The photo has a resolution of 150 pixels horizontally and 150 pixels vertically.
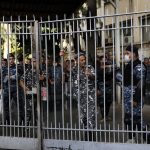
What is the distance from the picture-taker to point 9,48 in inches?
342

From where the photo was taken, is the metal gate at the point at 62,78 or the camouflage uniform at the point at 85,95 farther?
the camouflage uniform at the point at 85,95

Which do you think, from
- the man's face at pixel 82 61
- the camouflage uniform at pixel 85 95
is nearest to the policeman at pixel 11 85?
the camouflage uniform at pixel 85 95

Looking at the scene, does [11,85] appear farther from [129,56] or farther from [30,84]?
[129,56]

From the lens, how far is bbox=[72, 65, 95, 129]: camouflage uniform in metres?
8.34

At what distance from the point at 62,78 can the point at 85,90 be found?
0.48m

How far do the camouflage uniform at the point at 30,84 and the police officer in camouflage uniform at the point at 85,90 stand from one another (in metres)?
A: 0.71

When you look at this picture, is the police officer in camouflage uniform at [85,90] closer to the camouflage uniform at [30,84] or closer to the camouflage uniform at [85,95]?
the camouflage uniform at [85,95]

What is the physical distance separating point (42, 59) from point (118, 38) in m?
1.44

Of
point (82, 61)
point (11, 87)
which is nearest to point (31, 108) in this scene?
point (11, 87)

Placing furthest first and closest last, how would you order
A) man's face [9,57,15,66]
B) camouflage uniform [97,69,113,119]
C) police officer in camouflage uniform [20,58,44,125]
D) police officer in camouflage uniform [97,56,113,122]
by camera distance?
camouflage uniform [97,69,113,119], man's face [9,57,15,66], police officer in camouflage uniform [97,56,113,122], police officer in camouflage uniform [20,58,44,125]

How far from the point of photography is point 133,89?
790 centimetres

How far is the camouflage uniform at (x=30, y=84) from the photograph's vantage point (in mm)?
8484

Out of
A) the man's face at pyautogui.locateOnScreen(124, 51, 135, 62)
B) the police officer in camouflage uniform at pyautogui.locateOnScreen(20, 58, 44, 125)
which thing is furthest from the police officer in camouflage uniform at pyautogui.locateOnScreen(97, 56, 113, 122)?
the police officer in camouflage uniform at pyautogui.locateOnScreen(20, 58, 44, 125)

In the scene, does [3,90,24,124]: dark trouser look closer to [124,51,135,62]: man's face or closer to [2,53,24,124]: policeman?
[2,53,24,124]: policeman
